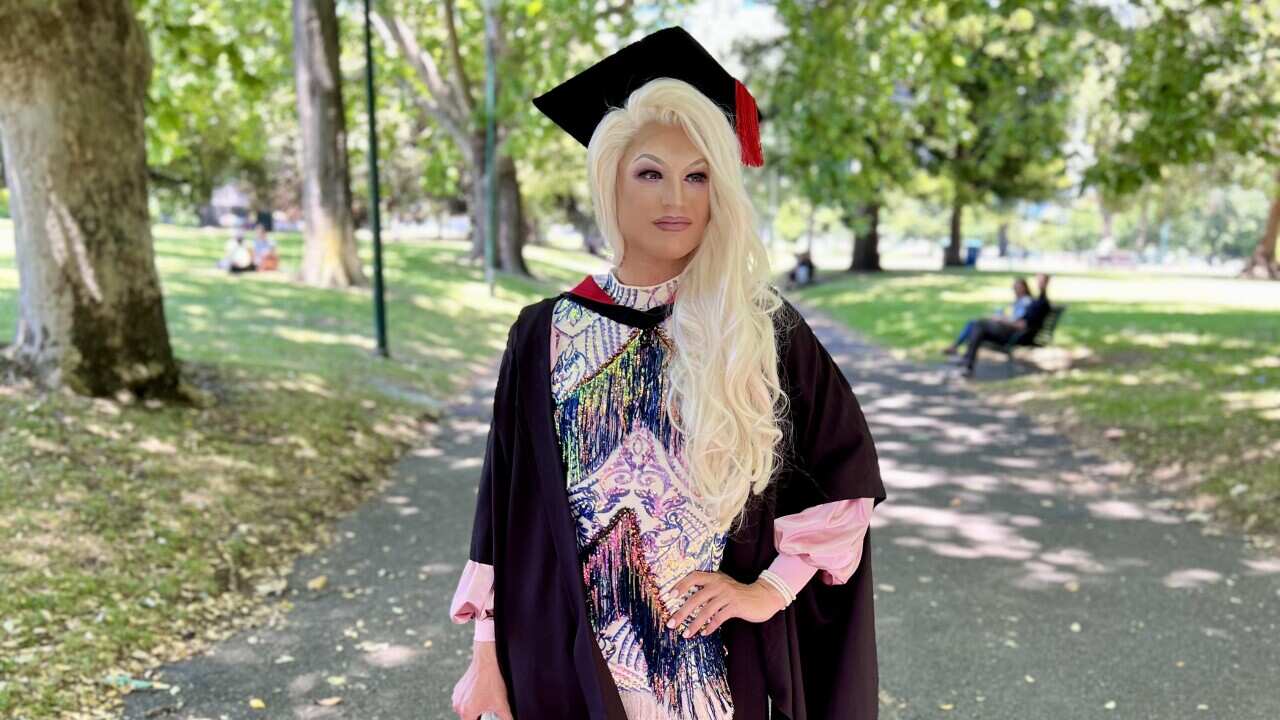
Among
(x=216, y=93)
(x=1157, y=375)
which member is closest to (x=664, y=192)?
(x=1157, y=375)

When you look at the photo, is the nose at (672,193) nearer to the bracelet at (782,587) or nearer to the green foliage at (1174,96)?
the bracelet at (782,587)

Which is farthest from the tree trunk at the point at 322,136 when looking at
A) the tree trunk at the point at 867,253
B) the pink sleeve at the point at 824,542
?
the tree trunk at the point at 867,253

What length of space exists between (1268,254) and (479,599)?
40.8 meters

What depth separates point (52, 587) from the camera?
4633 mm

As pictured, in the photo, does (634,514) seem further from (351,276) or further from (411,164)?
(411,164)

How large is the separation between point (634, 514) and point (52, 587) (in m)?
3.92

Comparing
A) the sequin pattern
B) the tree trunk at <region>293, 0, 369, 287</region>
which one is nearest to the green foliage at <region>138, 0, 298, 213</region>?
the tree trunk at <region>293, 0, 369, 287</region>

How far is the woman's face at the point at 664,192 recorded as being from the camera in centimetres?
190

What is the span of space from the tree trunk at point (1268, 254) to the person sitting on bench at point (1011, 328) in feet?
90.1

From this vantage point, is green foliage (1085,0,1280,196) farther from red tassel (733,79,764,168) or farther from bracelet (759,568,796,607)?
bracelet (759,568,796,607)

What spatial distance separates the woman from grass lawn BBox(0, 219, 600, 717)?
9.45 feet

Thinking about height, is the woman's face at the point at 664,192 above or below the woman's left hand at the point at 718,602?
above

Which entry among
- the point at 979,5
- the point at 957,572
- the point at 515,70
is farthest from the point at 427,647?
the point at 515,70

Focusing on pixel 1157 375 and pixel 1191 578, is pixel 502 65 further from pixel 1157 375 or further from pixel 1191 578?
pixel 1191 578
